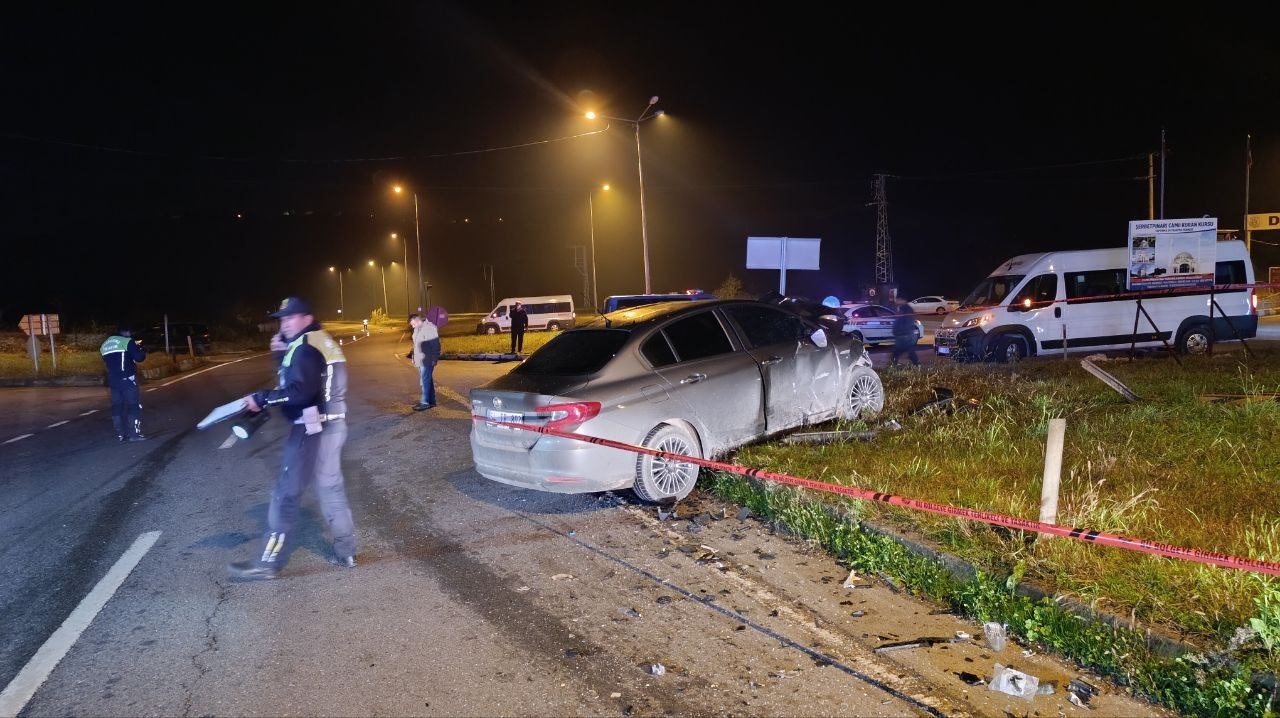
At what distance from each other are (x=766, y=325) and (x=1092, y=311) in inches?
397

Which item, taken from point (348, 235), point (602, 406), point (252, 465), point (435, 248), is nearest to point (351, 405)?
point (252, 465)

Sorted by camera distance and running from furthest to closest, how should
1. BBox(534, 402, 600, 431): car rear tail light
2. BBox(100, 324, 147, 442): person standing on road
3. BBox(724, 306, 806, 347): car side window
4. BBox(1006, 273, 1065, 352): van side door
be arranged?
BBox(1006, 273, 1065, 352): van side door, BBox(100, 324, 147, 442): person standing on road, BBox(724, 306, 806, 347): car side window, BBox(534, 402, 600, 431): car rear tail light

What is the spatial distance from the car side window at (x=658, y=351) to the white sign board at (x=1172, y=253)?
9.93 m

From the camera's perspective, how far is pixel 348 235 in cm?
7694

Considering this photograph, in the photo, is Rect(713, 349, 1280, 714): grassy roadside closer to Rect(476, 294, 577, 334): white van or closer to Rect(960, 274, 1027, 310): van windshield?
Rect(960, 274, 1027, 310): van windshield

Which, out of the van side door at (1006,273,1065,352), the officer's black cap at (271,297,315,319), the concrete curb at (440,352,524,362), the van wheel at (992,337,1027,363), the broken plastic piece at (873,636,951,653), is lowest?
the broken plastic piece at (873,636,951,653)

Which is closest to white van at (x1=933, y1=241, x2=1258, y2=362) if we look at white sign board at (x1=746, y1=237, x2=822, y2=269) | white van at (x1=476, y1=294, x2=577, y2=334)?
white sign board at (x1=746, y1=237, x2=822, y2=269)

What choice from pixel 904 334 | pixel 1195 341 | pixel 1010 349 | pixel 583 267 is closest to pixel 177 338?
pixel 583 267

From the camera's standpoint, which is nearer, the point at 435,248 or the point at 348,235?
the point at 348,235

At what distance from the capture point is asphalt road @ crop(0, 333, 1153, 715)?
3486 millimetres

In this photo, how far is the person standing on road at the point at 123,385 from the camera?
10664 mm

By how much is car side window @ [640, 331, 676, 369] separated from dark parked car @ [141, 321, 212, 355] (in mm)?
29583

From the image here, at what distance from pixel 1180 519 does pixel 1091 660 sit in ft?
6.15

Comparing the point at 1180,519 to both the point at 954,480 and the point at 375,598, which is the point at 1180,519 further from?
the point at 375,598
